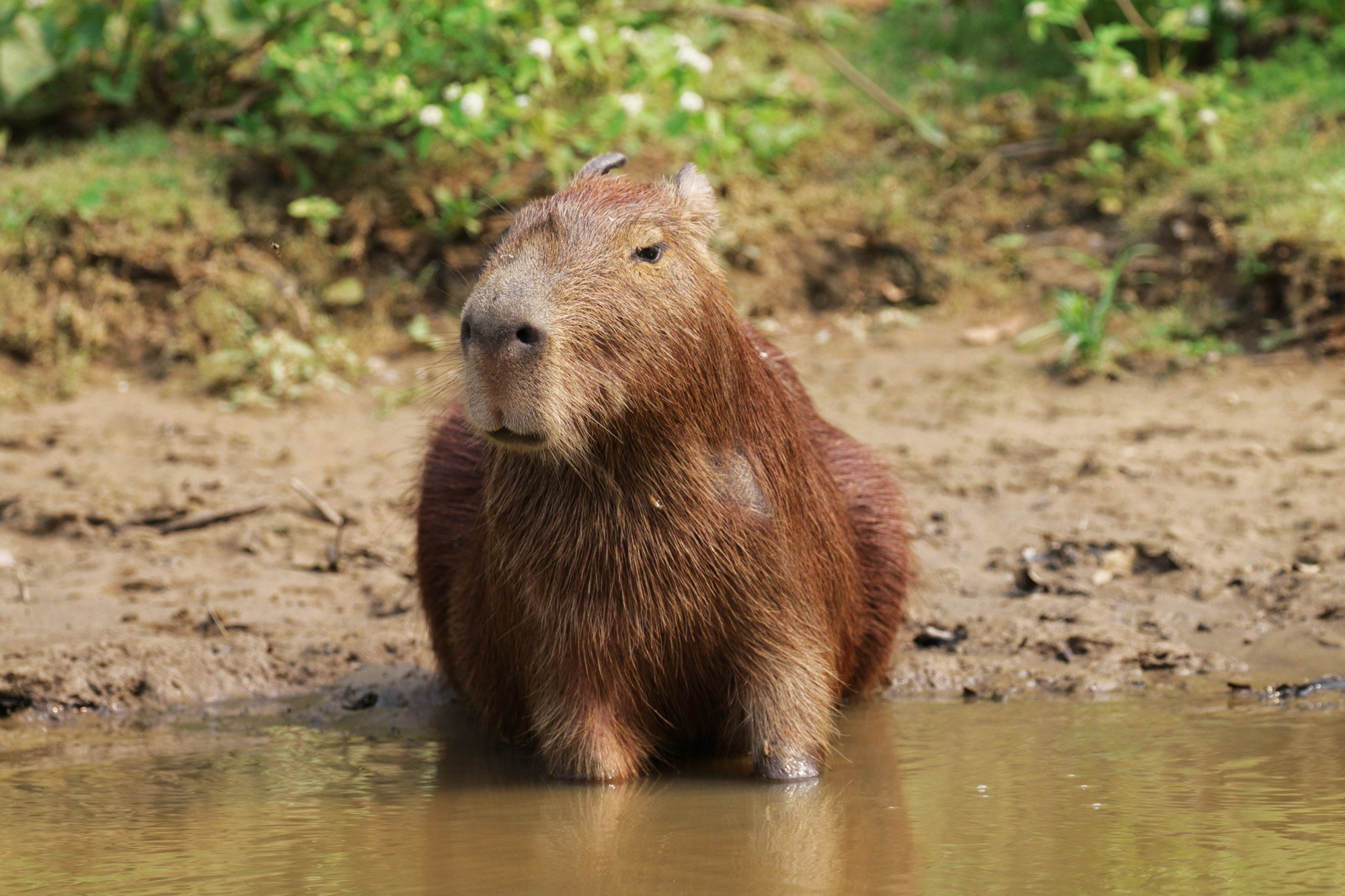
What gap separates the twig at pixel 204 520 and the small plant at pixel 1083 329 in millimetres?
3328

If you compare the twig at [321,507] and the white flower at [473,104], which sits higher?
the white flower at [473,104]

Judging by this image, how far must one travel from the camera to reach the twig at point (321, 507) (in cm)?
512

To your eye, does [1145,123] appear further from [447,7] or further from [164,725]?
[164,725]

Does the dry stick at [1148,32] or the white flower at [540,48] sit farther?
the dry stick at [1148,32]

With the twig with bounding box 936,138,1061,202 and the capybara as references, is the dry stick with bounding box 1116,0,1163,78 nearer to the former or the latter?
the twig with bounding box 936,138,1061,202

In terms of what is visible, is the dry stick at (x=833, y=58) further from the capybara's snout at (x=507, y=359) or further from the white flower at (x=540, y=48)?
the capybara's snout at (x=507, y=359)

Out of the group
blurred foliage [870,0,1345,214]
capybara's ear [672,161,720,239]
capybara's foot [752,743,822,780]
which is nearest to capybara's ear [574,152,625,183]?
capybara's ear [672,161,720,239]

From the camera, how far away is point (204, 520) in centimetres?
514

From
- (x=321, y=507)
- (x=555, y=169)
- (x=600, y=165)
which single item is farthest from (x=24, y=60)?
(x=600, y=165)

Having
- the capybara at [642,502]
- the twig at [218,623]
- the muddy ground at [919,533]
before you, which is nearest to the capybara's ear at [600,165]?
the capybara at [642,502]

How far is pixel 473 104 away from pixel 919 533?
8.98ft

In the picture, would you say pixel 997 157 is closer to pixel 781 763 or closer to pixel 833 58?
pixel 833 58

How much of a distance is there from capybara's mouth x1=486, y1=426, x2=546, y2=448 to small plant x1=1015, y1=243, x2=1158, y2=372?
385 cm

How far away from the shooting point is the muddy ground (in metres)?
4.15
